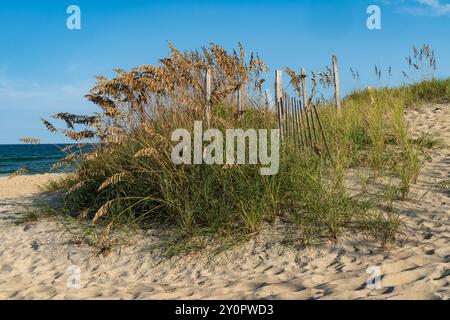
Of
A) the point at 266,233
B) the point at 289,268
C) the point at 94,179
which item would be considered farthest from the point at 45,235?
the point at 289,268

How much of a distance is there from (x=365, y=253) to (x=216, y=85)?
3.11 m

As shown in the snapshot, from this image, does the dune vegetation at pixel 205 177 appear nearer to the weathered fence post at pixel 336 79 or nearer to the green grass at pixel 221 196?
the green grass at pixel 221 196

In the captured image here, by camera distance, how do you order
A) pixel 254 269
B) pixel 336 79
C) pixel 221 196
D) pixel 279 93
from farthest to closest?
pixel 336 79 < pixel 279 93 < pixel 221 196 < pixel 254 269

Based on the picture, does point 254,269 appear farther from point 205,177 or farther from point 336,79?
point 336,79

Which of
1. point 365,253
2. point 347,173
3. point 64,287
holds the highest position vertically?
point 347,173

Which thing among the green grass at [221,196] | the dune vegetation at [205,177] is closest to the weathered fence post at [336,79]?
the dune vegetation at [205,177]

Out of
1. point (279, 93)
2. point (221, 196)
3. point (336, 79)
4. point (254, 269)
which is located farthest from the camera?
point (336, 79)

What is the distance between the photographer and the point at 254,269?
4055 millimetres

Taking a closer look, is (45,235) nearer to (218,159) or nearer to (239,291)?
(218,159)

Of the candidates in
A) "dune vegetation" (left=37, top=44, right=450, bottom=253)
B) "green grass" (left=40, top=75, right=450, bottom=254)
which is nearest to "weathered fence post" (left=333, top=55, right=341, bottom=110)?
"dune vegetation" (left=37, top=44, right=450, bottom=253)

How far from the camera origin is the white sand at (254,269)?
11.4 feet

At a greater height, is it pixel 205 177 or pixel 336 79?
pixel 336 79

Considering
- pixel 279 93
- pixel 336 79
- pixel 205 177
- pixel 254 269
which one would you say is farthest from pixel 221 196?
pixel 336 79

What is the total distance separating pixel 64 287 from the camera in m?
4.10
